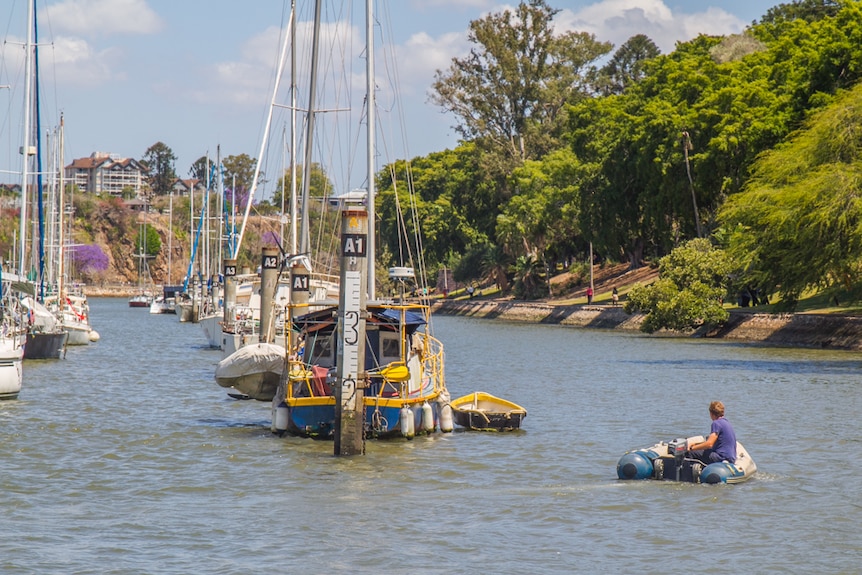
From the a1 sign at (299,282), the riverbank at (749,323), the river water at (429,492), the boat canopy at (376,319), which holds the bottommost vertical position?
the river water at (429,492)

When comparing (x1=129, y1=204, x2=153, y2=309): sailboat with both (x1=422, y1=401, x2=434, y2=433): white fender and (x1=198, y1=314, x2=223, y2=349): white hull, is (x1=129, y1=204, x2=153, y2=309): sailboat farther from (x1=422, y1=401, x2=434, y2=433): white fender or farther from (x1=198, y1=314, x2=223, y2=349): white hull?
(x1=422, y1=401, x2=434, y2=433): white fender

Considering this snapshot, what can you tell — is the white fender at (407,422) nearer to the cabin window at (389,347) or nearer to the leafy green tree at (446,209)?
the cabin window at (389,347)

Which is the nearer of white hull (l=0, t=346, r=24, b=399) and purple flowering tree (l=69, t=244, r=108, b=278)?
white hull (l=0, t=346, r=24, b=399)

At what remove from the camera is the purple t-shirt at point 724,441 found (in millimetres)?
21234

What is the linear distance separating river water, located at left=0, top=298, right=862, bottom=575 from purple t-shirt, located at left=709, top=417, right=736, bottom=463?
0.65m

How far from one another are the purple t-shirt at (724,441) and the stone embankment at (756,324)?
33239 millimetres

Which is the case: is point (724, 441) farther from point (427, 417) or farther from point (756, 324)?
point (756, 324)

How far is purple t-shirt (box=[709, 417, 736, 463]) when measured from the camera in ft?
69.7

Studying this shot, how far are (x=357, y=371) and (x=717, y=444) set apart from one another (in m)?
6.56

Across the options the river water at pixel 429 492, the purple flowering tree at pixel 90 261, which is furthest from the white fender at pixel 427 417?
the purple flowering tree at pixel 90 261

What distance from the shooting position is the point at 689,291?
65.5 meters

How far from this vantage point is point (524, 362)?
5178cm

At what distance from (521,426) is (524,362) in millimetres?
21580

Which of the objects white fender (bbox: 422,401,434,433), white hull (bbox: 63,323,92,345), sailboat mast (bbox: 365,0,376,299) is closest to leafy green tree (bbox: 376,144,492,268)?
white hull (bbox: 63,323,92,345)
